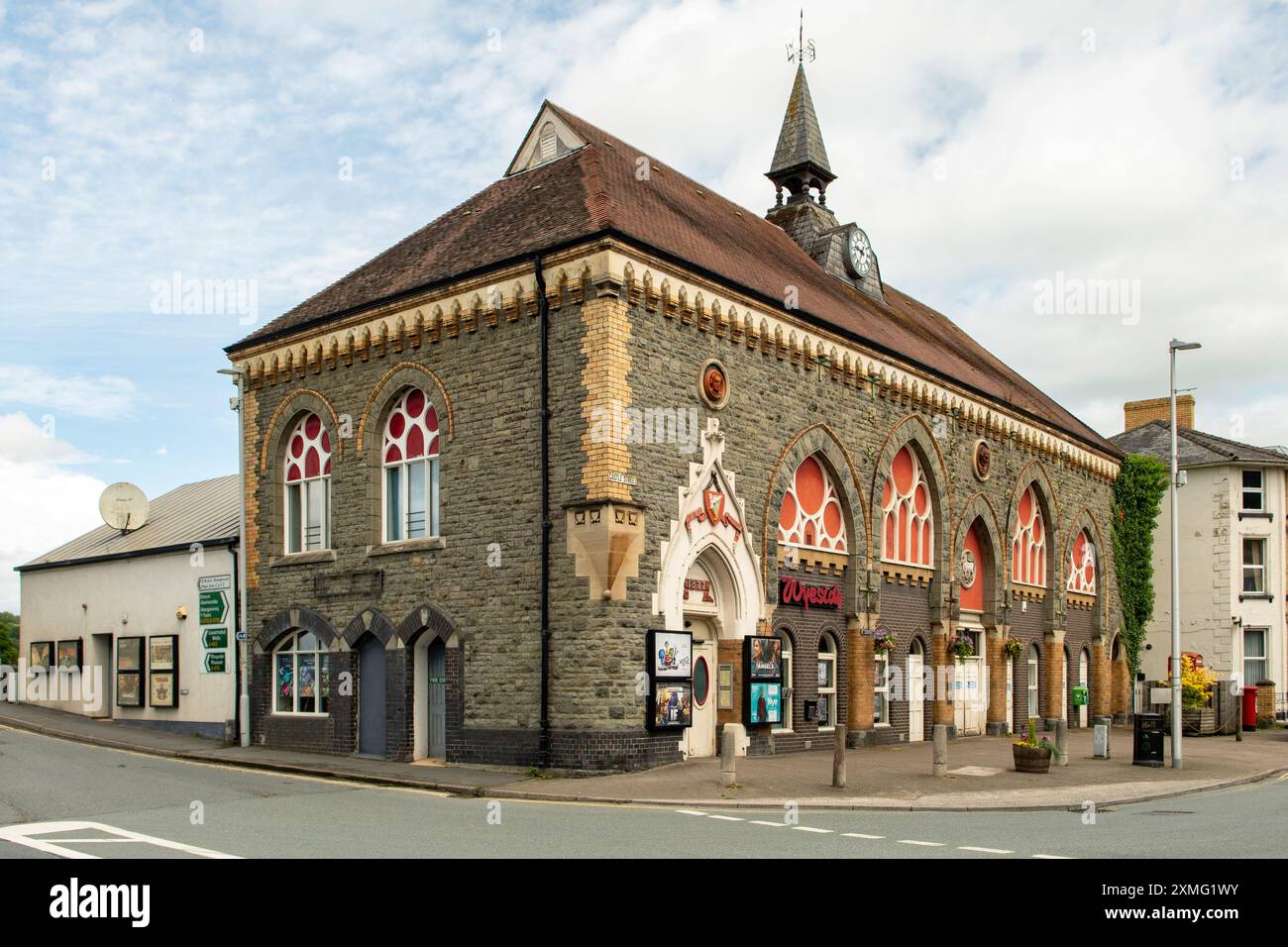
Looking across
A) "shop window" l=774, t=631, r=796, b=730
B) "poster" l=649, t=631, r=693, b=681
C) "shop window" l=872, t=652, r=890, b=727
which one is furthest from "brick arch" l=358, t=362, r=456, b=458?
"shop window" l=872, t=652, r=890, b=727

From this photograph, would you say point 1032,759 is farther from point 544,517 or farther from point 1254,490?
point 1254,490

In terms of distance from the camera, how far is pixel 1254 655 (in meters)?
45.2

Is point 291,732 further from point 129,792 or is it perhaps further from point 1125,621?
point 1125,621

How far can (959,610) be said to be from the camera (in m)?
31.6

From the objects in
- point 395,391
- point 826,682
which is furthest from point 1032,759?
point 395,391

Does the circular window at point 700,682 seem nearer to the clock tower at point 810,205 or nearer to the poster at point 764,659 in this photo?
the poster at point 764,659

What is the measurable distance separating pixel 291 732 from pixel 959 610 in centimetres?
1642

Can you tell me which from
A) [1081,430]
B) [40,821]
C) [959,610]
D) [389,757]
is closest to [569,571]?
[389,757]

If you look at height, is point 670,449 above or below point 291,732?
above

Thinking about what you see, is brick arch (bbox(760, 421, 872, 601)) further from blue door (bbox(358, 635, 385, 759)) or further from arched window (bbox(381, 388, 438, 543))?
blue door (bbox(358, 635, 385, 759))

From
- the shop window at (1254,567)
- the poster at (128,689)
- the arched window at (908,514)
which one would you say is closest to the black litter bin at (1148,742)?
the arched window at (908,514)

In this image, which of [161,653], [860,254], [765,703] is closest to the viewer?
[765,703]

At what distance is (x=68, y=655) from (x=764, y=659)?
19.6m

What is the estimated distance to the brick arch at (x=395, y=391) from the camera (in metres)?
23.4
